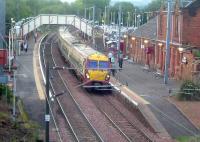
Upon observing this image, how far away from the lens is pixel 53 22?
84875 millimetres

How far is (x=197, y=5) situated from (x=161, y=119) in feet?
59.0

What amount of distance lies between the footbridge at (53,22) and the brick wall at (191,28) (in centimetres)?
3779

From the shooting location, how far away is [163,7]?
50.6 metres

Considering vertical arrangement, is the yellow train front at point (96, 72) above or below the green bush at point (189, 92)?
above

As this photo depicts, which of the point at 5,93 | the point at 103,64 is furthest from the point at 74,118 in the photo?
the point at 103,64

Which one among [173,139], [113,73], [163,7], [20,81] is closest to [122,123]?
[173,139]

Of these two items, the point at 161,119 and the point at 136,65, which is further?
the point at 136,65

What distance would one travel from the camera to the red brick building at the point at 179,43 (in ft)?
137

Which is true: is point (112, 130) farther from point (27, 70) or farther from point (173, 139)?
point (27, 70)

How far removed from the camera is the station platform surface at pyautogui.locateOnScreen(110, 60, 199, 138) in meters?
28.2

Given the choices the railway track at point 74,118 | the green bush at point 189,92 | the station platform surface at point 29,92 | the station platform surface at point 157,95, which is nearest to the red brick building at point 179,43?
the station platform surface at point 157,95

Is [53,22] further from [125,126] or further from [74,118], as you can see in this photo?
[125,126]

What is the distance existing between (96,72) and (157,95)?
4.77 m

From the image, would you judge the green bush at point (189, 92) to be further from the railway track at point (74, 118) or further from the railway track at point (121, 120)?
the railway track at point (74, 118)
